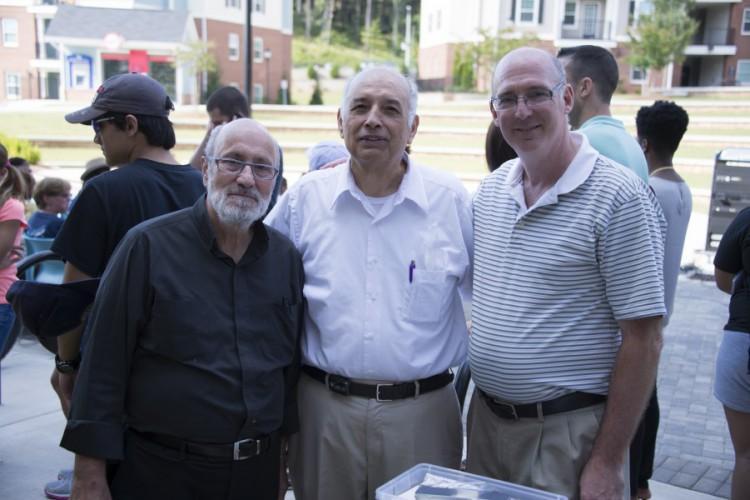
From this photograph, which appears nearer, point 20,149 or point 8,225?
point 8,225

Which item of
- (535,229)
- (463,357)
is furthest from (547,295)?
(463,357)

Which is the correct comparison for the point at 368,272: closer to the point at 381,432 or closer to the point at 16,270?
the point at 381,432

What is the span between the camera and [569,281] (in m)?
2.31

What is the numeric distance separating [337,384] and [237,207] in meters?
0.72

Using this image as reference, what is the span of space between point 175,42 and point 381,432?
4376cm

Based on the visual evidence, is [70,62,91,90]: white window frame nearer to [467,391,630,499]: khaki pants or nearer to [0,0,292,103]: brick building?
[0,0,292,103]: brick building

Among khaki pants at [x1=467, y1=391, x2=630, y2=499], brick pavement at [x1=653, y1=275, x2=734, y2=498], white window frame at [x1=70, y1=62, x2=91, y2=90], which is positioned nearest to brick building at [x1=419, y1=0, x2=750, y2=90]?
white window frame at [x1=70, y1=62, x2=91, y2=90]

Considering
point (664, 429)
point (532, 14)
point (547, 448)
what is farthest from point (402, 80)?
point (532, 14)

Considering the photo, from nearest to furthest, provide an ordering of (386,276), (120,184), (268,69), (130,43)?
(386,276), (120,184), (130,43), (268,69)

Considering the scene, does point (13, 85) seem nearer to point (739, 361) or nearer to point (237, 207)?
point (237, 207)

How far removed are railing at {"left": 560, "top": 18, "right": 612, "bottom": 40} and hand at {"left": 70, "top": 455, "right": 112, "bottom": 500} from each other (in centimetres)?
4691

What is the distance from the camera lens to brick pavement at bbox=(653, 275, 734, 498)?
4875mm

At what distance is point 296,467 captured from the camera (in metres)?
2.82

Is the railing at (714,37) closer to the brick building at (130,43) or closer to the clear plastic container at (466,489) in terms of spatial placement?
the brick building at (130,43)
